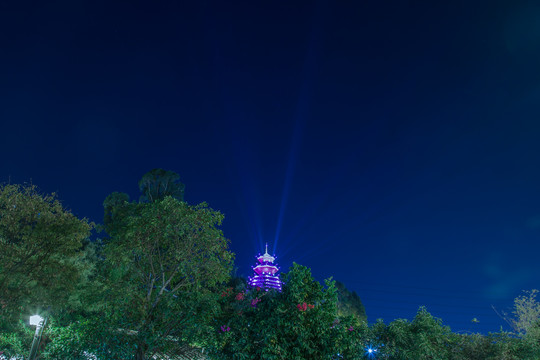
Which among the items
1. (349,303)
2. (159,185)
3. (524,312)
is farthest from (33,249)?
(349,303)

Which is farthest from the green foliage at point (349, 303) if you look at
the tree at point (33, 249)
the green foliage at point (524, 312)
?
the tree at point (33, 249)

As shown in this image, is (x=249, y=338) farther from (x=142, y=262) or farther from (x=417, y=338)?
(x=417, y=338)

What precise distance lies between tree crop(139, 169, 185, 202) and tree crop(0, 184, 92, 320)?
11621 millimetres

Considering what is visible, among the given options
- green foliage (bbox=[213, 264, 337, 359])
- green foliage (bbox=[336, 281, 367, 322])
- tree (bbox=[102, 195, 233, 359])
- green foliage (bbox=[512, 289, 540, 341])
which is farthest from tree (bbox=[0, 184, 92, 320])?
green foliage (bbox=[336, 281, 367, 322])

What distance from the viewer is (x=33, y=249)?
15.6 meters

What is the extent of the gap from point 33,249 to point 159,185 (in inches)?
518

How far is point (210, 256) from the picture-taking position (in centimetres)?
1476

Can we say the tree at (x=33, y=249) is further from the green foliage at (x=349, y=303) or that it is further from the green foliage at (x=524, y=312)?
the green foliage at (x=349, y=303)

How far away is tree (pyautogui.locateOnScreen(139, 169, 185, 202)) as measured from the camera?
28.2 metres

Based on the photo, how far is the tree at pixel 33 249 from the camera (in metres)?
14.8

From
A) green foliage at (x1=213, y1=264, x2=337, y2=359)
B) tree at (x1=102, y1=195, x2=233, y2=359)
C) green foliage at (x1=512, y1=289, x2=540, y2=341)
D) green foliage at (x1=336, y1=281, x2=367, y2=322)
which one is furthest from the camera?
green foliage at (x1=336, y1=281, x2=367, y2=322)

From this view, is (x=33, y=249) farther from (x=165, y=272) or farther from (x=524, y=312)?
(x=524, y=312)

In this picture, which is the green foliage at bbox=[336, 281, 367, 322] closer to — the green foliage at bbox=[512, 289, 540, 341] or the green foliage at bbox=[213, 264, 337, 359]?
the green foliage at bbox=[512, 289, 540, 341]

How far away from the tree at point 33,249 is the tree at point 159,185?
38.1ft
